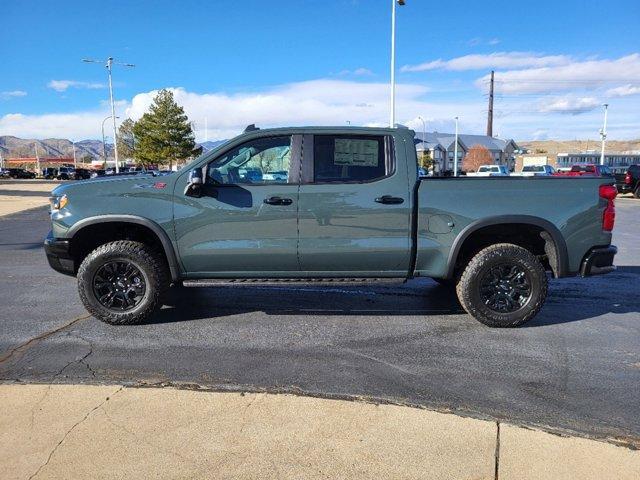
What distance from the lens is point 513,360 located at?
439cm

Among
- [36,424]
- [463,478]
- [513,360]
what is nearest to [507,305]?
[513,360]

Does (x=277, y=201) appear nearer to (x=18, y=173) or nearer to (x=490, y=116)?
(x=18, y=173)

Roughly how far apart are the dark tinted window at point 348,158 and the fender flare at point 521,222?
0.95 meters

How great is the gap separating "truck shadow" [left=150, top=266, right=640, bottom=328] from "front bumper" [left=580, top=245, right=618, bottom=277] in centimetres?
64

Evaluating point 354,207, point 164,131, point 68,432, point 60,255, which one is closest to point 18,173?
point 164,131

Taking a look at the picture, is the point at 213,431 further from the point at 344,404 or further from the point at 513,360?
the point at 513,360

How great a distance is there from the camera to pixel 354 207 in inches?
197

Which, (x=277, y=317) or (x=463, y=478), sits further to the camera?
(x=277, y=317)

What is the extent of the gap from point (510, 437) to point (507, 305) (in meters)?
2.27

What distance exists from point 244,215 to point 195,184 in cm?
53

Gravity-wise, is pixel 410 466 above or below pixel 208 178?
below

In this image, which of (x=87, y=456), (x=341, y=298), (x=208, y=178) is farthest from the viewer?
(x=341, y=298)

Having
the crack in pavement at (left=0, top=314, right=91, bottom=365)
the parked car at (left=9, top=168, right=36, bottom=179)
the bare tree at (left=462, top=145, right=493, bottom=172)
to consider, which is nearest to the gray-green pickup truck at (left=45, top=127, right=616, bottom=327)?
the crack in pavement at (left=0, top=314, right=91, bottom=365)

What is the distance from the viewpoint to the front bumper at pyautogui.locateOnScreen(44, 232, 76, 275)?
5133 millimetres
